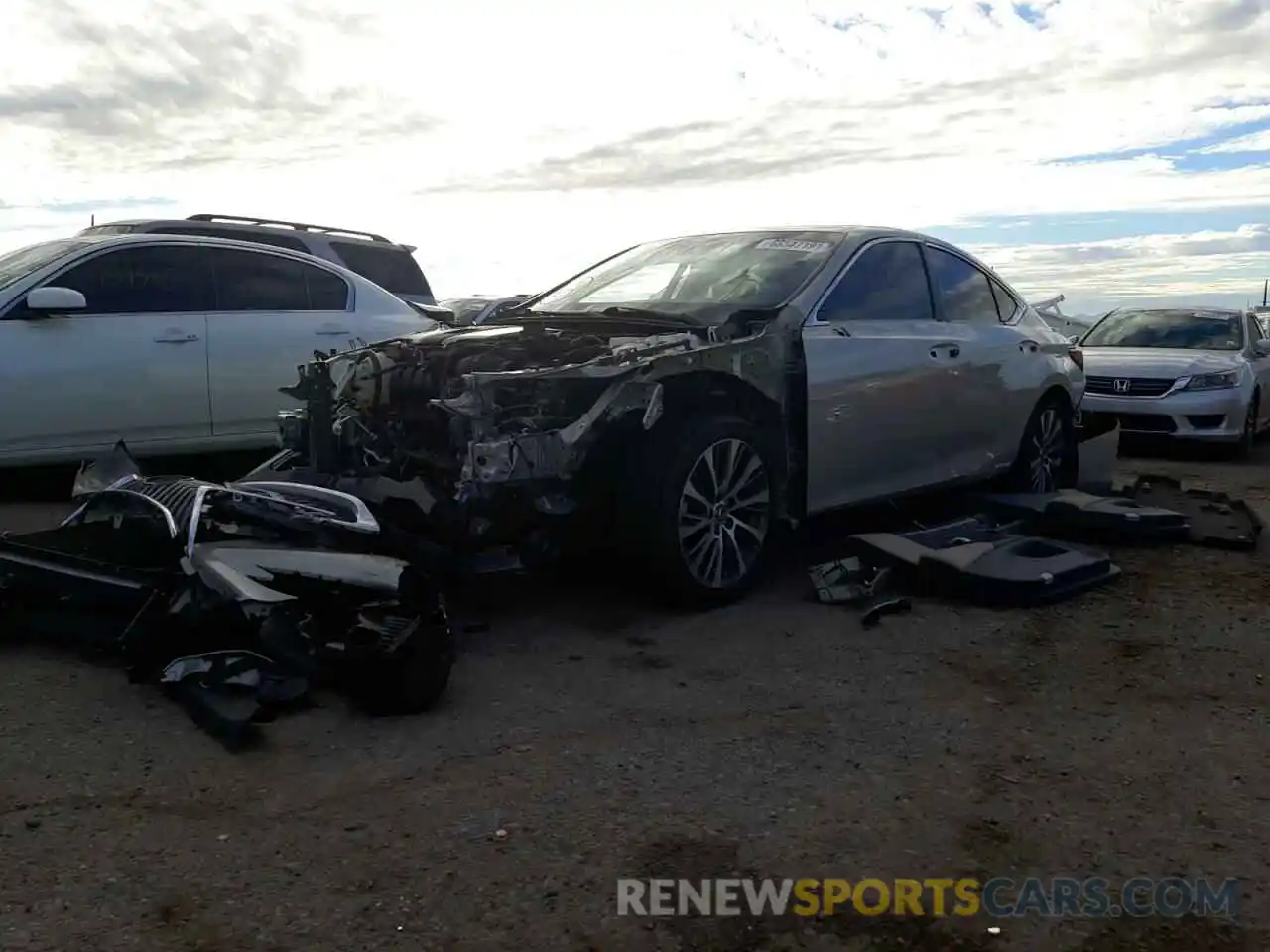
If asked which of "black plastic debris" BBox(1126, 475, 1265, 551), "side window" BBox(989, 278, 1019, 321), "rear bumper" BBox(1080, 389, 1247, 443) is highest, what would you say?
"side window" BBox(989, 278, 1019, 321)

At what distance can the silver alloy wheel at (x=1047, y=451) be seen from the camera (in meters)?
7.59

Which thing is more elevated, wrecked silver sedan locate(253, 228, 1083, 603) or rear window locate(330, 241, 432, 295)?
rear window locate(330, 241, 432, 295)

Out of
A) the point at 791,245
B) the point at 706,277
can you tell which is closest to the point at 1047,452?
the point at 791,245

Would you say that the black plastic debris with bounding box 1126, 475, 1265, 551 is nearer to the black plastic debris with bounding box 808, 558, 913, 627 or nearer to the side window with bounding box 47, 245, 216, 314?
the black plastic debris with bounding box 808, 558, 913, 627

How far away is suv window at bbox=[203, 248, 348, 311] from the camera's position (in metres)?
7.56

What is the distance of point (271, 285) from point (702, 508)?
3926 millimetres

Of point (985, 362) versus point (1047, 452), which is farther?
point (1047, 452)

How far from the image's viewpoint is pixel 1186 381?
449 inches

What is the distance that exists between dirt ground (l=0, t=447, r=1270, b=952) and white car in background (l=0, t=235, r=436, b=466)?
2655 millimetres

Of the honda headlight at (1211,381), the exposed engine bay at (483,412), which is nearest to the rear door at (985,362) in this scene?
the exposed engine bay at (483,412)

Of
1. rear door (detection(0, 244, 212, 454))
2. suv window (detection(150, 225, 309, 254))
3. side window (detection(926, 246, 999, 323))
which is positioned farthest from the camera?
suv window (detection(150, 225, 309, 254))

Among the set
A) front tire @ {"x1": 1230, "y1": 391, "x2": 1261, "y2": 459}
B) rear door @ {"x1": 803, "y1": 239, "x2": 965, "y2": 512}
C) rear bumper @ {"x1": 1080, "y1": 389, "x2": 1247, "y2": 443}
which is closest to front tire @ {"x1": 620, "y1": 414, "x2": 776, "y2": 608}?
rear door @ {"x1": 803, "y1": 239, "x2": 965, "y2": 512}

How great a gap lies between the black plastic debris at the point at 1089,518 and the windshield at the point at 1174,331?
251 inches

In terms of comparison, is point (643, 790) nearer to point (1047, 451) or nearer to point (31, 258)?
point (1047, 451)
